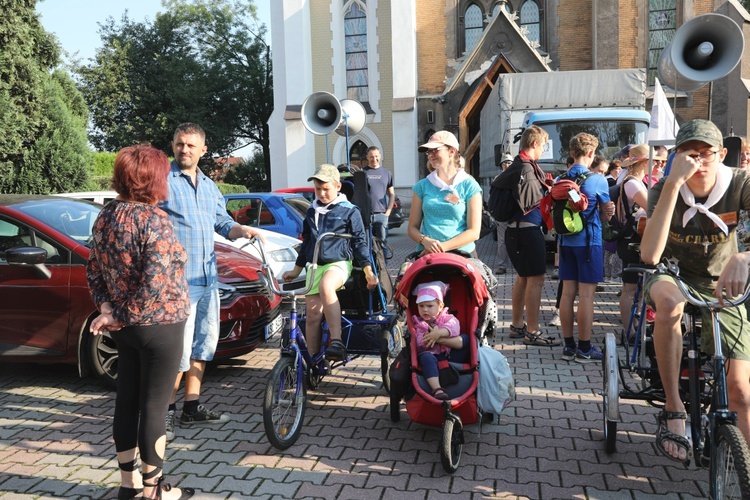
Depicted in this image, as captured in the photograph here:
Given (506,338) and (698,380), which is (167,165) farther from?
(506,338)

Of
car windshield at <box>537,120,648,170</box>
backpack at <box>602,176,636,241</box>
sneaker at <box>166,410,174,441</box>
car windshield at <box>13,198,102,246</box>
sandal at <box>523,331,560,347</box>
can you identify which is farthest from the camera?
car windshield at <box>537,120,648,170</box>

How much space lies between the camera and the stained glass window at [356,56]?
27.5m

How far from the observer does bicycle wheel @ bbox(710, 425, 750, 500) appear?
103 inches

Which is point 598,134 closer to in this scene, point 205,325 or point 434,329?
point 434,329

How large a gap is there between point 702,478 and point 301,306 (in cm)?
582

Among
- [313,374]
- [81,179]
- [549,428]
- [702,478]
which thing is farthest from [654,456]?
[81,179]

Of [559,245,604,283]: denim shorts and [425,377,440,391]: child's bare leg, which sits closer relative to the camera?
[425,377,440,391]: child's bare leg

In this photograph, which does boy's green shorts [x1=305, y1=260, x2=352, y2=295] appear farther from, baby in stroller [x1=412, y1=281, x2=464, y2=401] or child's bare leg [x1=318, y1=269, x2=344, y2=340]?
baby in stroller [x1=412, y1=281, x2=464, y2=401]

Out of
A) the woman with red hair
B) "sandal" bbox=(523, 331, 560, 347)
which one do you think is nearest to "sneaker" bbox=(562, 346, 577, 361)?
"sandal" bbox=(523, 331, 560, 347)

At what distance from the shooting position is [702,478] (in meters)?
3.77

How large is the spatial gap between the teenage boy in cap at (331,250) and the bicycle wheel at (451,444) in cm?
129

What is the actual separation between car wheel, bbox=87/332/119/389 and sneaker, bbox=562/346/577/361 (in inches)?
164

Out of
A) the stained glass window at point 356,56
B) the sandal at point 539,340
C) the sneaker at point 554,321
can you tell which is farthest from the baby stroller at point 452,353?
the stained glass window at point 356,56

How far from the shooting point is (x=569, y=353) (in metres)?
6.29
